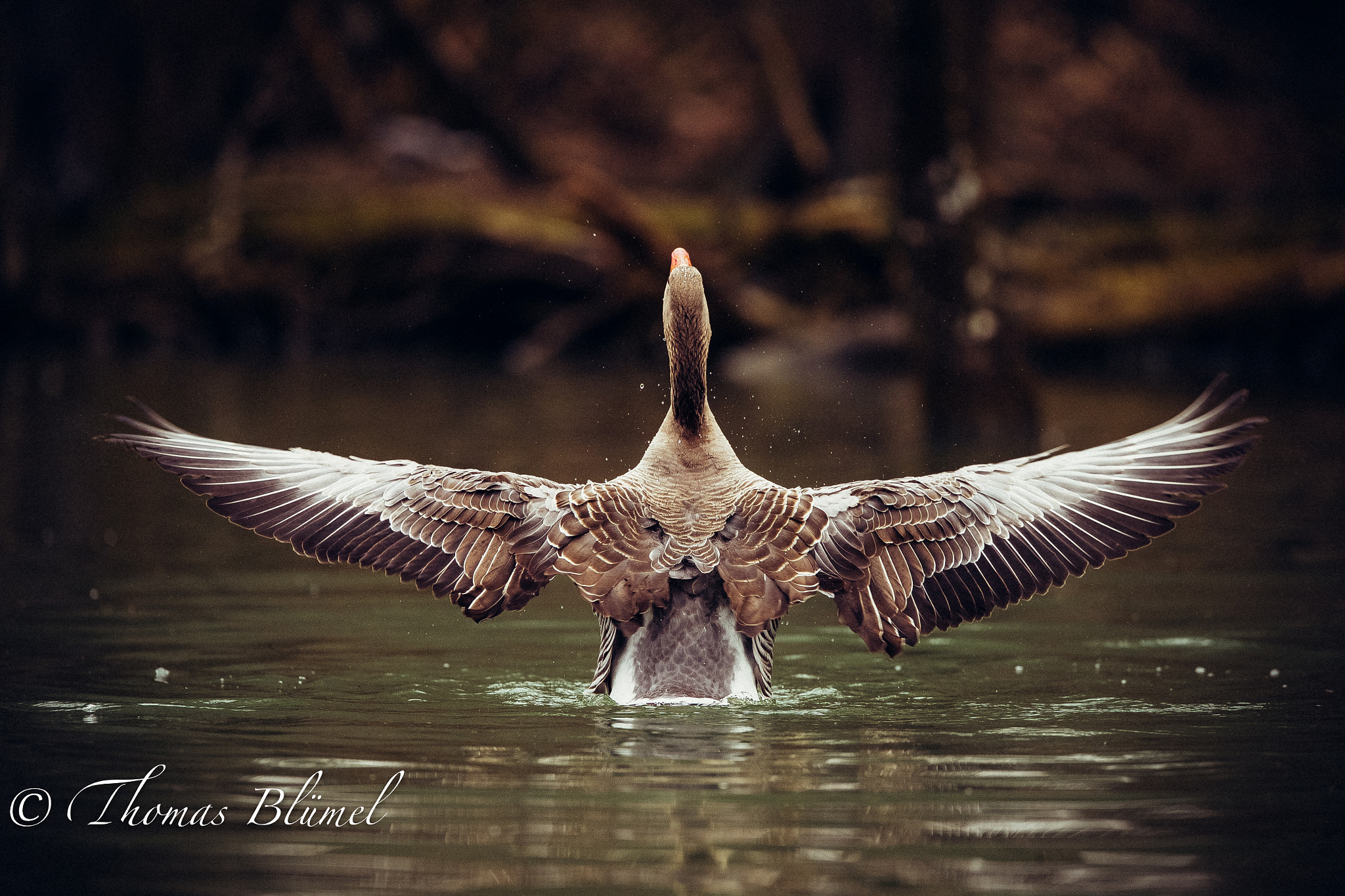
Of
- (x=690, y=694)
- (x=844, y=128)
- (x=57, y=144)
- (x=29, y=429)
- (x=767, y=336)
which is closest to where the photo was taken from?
(x=690, y=694)

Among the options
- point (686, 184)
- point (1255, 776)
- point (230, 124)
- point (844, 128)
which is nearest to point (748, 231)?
point (844, 128)

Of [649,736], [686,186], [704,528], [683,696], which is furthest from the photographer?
[686,186]

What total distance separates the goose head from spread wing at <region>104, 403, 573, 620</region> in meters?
0.68

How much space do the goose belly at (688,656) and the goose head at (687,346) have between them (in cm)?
100

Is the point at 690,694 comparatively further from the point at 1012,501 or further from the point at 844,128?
the point at 844,128

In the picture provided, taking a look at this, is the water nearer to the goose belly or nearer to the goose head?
the goose belly

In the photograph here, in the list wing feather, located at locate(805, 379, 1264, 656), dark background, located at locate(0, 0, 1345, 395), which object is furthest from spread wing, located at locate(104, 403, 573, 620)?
dark background, located at locate(0, 0, 1345, 395)

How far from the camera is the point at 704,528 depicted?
786 centimetres

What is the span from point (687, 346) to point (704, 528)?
43.0 inches

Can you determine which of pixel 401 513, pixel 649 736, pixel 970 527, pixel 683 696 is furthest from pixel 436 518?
pixel 970 527

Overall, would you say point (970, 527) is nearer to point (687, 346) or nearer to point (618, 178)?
point (687, 346)

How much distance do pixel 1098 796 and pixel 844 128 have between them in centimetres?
2943

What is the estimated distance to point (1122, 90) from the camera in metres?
35.6

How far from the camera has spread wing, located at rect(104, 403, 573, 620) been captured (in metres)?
7.91
